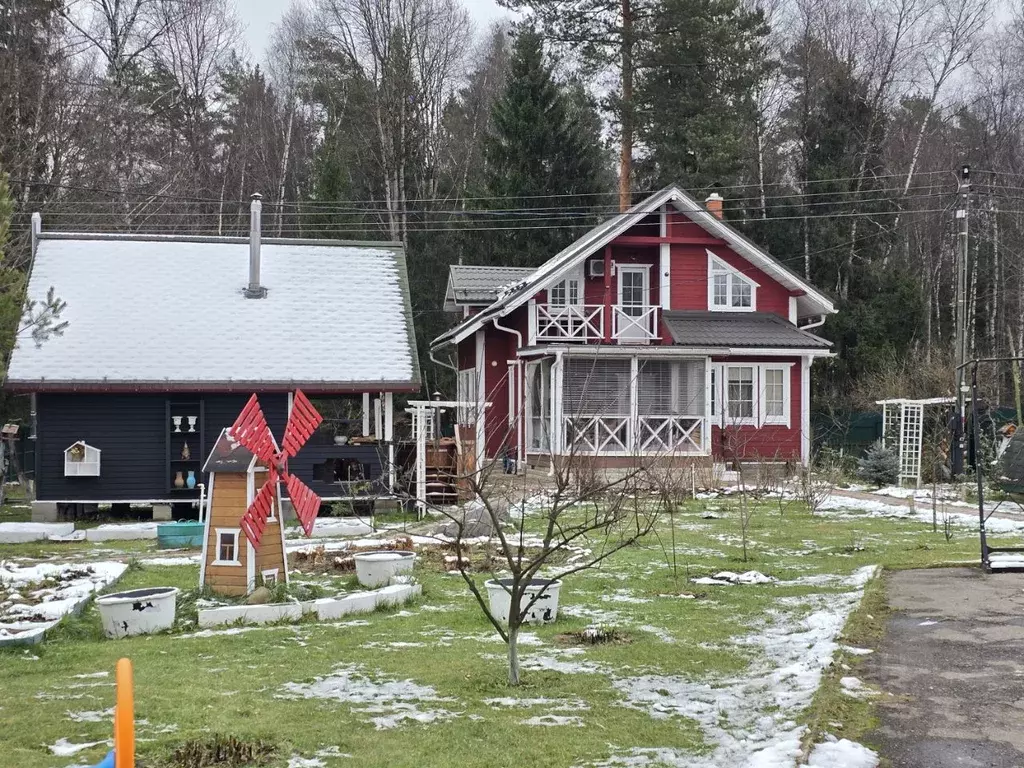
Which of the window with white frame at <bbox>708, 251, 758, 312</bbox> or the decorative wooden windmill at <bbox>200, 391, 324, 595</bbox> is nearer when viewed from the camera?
the decorative wooden windmill at <bbox>200, 391, 324, 595</bbox>

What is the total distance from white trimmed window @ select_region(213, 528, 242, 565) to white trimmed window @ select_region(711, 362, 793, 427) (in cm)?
1771

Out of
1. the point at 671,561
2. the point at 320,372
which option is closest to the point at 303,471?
the point at 320,372

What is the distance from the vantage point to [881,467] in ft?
79.5

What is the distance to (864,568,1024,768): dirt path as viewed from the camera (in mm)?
5711

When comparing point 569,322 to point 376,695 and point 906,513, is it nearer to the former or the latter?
point 906,513

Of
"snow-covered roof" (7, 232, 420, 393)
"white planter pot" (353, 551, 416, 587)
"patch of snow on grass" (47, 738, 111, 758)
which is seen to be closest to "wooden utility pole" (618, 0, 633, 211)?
"snow-covered roof" (7, 232, 420, 393)

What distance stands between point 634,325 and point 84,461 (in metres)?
13.5

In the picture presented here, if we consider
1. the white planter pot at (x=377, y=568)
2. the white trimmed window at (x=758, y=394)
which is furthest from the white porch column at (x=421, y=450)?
the white trimmed window at (x=758, y=394)

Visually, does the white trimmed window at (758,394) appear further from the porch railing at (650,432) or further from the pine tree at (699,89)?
the pine tree at (699,89)

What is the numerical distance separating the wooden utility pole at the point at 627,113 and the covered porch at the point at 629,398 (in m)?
10.5

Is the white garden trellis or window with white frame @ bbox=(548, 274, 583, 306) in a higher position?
window with white frame @ bbox=(548, 274, 583, 306)

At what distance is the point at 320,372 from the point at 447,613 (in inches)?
410

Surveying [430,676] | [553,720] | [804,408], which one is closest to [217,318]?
[804,408]

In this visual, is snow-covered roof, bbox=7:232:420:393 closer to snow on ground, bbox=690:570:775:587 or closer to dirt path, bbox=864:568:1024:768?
snow on ground, bbox=690:570:775:587
